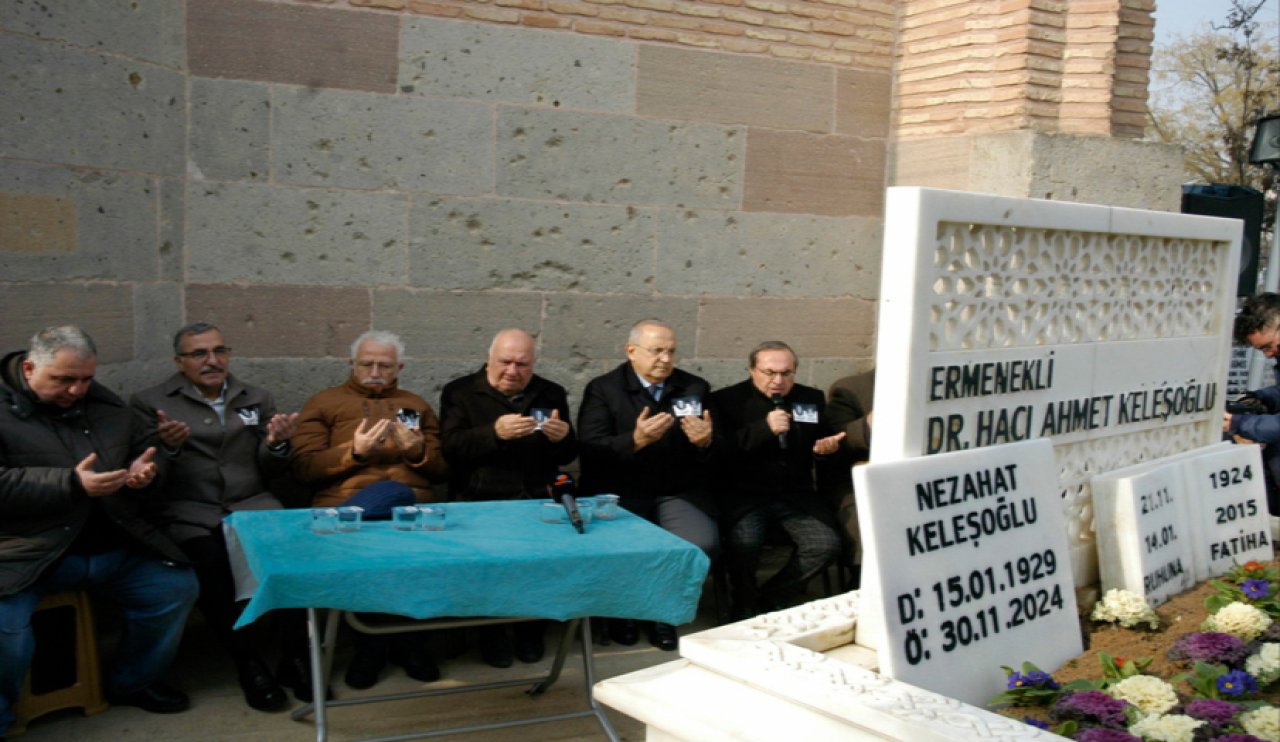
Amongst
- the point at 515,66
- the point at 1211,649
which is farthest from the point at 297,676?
the point at 1211,649

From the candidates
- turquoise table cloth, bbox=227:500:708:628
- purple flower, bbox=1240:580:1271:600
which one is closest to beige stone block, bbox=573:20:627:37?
turquoise table cloth, bbox=227:500:708:628

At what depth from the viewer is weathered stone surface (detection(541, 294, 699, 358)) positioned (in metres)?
6.33

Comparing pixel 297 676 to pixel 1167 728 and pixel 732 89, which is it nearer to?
pixel 1167 728

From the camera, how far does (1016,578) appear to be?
3.52 m

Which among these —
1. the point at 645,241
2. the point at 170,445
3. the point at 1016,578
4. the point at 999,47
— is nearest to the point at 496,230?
the point at 645,241

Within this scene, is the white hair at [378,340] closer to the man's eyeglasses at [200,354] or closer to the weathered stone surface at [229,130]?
the man's eyeglasses at [200,354]

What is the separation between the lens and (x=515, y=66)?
6.07 meters

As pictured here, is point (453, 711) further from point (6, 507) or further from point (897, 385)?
point (897, 385)

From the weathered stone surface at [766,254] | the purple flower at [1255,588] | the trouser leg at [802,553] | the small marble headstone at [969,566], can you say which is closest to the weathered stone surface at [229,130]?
the weathered stone surface at [766,254]

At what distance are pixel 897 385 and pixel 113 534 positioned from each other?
2960 millimetres

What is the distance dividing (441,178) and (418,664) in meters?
2.41

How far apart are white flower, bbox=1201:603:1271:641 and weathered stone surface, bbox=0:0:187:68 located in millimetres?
4722

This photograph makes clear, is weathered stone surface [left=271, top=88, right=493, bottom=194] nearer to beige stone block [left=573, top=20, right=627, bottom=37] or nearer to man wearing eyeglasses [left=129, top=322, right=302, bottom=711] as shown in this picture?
beige stone block [left=573, top=20, right=627, bottom=37]

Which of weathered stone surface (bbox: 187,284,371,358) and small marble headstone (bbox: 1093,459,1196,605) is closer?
small marble headstone (bbox: 1093,459,1196,605)
